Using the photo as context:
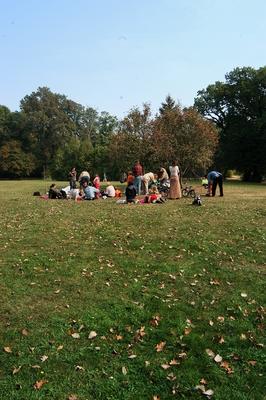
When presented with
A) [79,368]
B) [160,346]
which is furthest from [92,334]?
[160,346]

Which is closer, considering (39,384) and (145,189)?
(39,384)

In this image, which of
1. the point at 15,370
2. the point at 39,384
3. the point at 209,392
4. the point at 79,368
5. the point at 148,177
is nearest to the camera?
the point at 209,392

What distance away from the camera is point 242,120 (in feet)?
222

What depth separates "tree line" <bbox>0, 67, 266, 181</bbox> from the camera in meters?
36.9

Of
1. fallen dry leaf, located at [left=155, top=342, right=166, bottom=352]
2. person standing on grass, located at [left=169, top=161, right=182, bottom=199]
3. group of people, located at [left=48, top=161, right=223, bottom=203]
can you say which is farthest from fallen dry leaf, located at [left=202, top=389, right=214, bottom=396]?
person standing on grass, located at [left=169, top=161, right=182, bottom=199]

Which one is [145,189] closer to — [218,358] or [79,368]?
[218,358]

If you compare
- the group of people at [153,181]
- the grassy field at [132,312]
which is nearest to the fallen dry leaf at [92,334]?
the grassy field at [132,312]

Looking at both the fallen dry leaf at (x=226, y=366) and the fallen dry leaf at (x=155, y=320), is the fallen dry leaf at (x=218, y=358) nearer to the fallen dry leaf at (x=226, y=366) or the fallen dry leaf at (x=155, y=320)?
the fallen dry leaf at (x=226, y=366)

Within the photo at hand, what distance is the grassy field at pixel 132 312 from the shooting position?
5.62m

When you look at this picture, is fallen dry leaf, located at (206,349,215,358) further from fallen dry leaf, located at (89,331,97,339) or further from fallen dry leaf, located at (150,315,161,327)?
fallen dry leaf, located at (89,331,97,339)

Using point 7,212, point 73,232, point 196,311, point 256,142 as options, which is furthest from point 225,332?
point 256,142

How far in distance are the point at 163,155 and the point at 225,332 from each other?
99.1 ft

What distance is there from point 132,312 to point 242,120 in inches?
2519

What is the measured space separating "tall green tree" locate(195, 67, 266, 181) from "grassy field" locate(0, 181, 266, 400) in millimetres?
52777
